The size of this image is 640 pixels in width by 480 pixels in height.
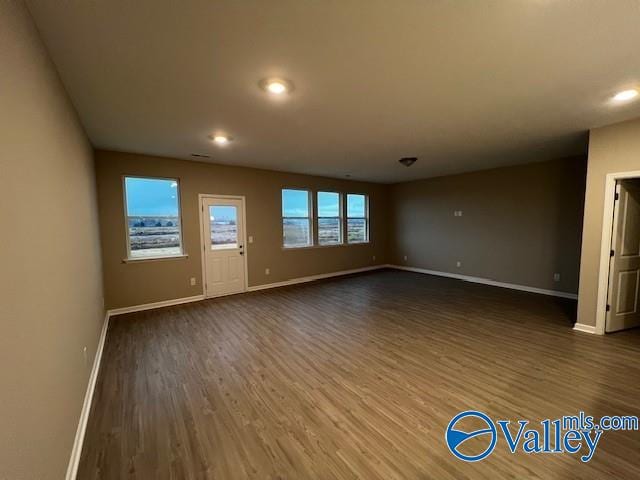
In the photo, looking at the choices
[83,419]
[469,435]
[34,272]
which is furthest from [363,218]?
[34,272]

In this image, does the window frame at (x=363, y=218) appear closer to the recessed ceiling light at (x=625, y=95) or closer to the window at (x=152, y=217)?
the window at (x=152, y=217)

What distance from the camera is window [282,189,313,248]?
660cm

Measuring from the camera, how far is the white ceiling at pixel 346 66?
5.08 feet

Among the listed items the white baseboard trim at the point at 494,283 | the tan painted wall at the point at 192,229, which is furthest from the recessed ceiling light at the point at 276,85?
the white baseboard trim at the point at 494,283

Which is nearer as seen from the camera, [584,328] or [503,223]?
[584,328]

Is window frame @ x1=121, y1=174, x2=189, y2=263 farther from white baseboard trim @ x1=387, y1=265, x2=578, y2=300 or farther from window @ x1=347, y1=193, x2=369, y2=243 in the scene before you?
white baseboard trim @ x1=387, y1=265, x2=578, y2=300

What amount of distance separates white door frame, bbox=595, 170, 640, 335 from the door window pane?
5.79 metres

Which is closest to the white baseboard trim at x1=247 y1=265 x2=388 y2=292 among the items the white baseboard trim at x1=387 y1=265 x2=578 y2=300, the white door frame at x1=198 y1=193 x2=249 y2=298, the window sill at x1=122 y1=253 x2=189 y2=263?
the white door frame at x1=198 y1=193 x2=249 y2=298

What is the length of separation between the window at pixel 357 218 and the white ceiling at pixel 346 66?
162 inches

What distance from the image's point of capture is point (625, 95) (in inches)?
101

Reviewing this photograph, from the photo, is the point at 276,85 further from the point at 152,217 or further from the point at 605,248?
the point at 605,248

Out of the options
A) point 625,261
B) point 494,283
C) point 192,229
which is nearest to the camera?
point 625,261

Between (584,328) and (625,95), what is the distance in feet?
9.23

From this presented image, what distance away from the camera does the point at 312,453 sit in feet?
5.83
